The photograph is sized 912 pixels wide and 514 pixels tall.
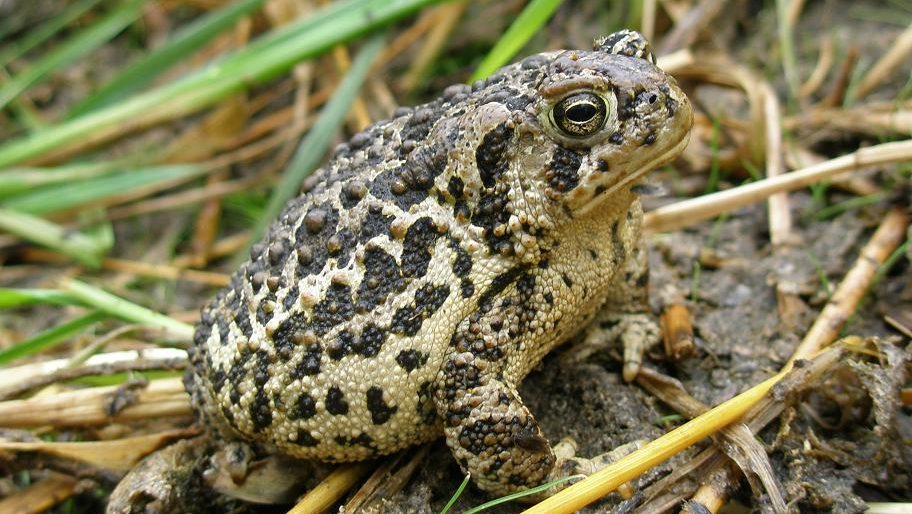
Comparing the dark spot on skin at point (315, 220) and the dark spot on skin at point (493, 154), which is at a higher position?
the dark spot on skin at point (315, 220)

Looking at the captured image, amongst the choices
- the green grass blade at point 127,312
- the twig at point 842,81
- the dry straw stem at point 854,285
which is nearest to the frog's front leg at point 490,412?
the dry straw stem at point 854,285

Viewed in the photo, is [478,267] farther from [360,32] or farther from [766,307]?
[360,32]

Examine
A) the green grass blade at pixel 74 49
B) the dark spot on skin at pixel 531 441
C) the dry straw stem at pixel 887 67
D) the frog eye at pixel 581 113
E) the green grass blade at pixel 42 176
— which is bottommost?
the dark spot on skin at pixel 531 441

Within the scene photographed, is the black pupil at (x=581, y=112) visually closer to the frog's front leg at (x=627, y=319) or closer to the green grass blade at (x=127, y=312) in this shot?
the frog's front leg at (x=627, y=319)

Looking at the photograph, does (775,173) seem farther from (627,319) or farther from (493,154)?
(493,154)

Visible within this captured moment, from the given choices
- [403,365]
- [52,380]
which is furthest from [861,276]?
[52,380]

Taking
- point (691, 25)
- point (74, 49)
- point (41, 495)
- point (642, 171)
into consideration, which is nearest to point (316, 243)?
point (642, 171)
